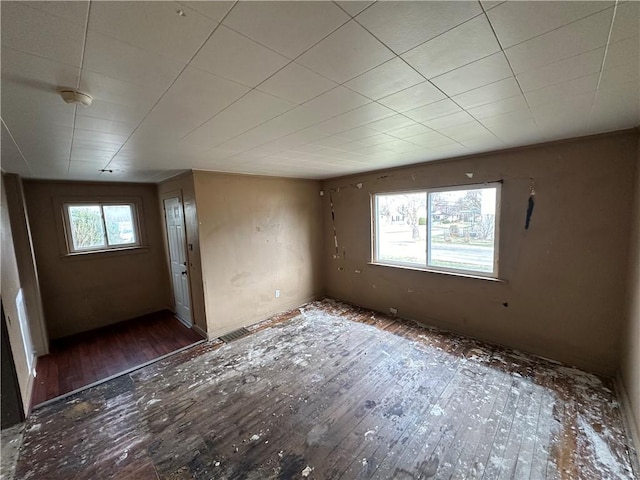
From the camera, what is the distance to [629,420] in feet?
6.68

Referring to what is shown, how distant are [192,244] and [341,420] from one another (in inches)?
120

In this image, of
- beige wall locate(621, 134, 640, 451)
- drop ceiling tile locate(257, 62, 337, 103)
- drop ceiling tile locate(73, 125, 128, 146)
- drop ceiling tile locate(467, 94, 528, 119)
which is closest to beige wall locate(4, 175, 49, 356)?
drop ceiling tile locate(73, 125, 128, 146)

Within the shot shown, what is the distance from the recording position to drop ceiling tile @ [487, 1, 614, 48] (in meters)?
0.88

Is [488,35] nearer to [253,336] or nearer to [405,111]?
[405,111]

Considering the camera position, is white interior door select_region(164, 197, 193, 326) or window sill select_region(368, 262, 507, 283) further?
white interior door select_region(164, 197, 193, 326)

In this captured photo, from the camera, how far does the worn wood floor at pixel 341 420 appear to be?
181cm

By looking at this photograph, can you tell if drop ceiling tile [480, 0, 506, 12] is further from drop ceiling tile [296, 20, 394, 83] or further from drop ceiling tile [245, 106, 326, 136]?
drop ceiling tile [245, 106, 326, 136]

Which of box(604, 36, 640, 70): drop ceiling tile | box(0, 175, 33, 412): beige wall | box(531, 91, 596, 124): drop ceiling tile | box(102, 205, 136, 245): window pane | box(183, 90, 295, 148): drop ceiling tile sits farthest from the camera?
box(102, 205, 136, 245): window pane

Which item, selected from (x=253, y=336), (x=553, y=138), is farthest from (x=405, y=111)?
(x=253, y=336)

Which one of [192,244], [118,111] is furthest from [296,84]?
[192,244]

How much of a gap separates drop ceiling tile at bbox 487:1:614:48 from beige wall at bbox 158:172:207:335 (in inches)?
142

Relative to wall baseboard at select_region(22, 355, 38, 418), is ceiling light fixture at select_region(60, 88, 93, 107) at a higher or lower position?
higher

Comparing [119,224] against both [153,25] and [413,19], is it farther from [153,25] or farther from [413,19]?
[413,19]

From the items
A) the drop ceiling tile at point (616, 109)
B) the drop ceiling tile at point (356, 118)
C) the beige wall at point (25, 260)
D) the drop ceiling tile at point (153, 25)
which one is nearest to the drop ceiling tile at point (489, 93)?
the drop ceiling tile at point (356, 118)
